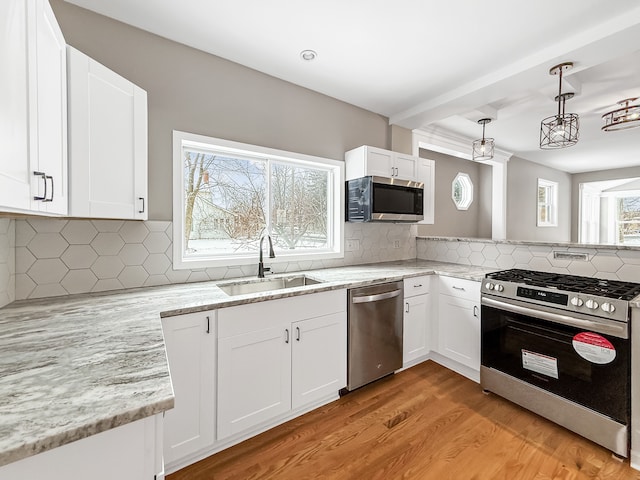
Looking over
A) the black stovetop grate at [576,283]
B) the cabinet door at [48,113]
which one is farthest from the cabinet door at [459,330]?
the cabinet door at [48,113]

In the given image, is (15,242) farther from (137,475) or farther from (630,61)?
(630,61)

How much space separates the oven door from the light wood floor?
28 cm

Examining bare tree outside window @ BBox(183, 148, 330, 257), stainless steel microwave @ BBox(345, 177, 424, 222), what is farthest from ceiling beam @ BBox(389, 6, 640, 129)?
bare tree outside window @ BBox(183, 148, 330, 257)

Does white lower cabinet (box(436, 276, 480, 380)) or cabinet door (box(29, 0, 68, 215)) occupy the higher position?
cabinet door (box(29, 0, 68, 215))

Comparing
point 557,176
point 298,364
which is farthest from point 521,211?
point 298,364

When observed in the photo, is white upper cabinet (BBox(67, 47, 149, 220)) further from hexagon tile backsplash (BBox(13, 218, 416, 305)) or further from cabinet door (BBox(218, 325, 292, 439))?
cabinet door (BBox(218, 325, 292, 439))

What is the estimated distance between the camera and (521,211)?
5707mm

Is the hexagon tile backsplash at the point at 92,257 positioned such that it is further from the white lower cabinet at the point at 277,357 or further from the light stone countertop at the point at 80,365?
the white lower cabinet at the point at 277,357

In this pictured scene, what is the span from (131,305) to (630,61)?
3.97m

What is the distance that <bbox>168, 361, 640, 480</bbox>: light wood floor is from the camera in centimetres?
162

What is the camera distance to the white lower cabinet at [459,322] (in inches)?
97.4

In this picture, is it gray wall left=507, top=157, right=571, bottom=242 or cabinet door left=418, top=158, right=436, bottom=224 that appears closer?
cabinet door left=418, top=158, right=436, bottom=224

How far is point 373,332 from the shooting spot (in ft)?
7.87

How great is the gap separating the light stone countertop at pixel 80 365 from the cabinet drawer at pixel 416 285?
4.52 ft
